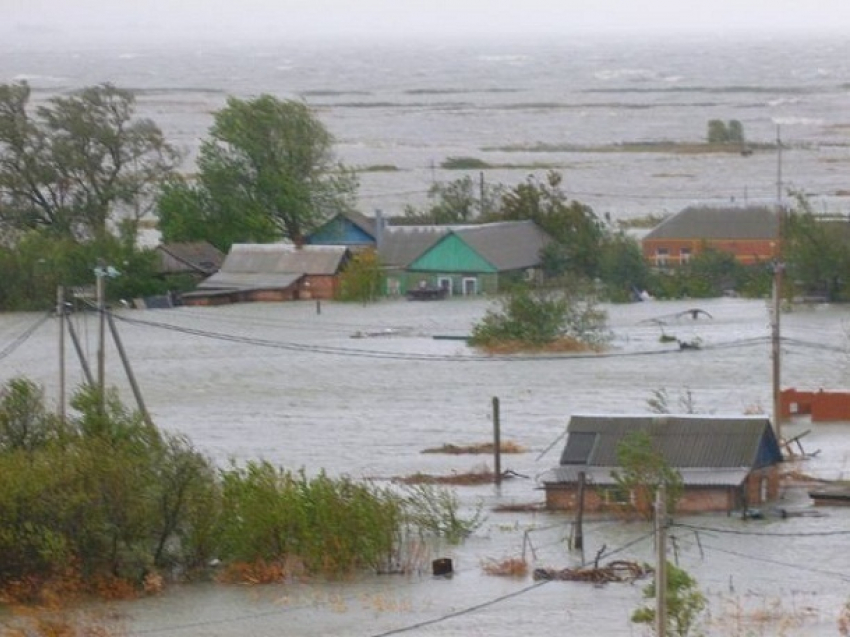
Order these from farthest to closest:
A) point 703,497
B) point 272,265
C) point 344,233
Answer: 1. point 344,233
2. point 272,265
3. point 703,497

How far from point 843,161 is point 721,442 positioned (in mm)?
30695

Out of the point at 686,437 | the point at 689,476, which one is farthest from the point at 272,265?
the point at 689,476

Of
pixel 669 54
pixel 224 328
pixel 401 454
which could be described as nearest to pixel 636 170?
pixel 224 328

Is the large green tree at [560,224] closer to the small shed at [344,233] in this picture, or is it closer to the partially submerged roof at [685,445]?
the small shed at [344,233]

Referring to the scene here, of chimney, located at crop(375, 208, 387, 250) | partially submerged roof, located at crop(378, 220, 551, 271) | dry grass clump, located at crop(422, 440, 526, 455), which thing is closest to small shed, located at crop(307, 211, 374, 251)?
chimney, located at crop(375, 208, 387, 250)

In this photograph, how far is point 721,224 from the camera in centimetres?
2850

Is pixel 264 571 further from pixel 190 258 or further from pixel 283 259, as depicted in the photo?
pixel 190 258

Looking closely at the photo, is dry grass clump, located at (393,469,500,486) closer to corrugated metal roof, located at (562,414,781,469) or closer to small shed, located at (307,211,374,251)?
corrugated metal roof, located at (562,414,781,469)

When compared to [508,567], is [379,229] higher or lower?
higher

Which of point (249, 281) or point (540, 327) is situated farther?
point (249, 281)

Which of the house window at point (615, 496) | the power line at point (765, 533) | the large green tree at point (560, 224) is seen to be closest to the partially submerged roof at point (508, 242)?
the large green tree at point (560, 224)

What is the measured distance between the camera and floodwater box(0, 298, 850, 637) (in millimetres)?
12344

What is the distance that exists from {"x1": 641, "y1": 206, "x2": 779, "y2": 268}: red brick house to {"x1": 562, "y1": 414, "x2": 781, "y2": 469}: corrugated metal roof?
12981 millimetres

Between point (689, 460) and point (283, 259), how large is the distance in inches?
560
